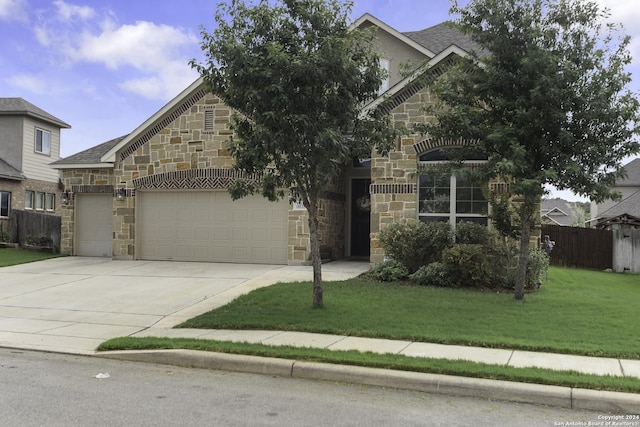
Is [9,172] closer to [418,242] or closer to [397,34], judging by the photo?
[397,34]

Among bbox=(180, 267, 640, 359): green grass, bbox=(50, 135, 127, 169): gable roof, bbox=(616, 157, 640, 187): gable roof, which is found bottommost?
bbox=(180, 267, 640, 359): green grass

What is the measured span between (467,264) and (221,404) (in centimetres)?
822

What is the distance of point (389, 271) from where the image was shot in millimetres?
13703

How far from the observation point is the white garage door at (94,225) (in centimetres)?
1980

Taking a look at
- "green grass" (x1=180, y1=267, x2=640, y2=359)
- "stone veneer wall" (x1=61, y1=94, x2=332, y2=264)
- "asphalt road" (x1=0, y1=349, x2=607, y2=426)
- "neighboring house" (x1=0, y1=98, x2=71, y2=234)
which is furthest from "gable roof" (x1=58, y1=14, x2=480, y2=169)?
"asphalt road" (x1=0, y1=349, x2=607, y2=426)

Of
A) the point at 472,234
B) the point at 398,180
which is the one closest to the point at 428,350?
the point at 472,234

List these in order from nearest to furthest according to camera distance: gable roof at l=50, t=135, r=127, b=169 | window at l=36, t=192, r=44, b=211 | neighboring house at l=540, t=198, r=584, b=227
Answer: gable roof at l=50, t=135, r=127, b=169, window at l=36, t=192, r=44, b=211, neighboring house at l=540, t=198, r=584, b=227

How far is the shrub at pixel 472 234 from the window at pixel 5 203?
22.2m

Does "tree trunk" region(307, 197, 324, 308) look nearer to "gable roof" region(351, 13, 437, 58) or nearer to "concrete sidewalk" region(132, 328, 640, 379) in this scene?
"concrete sidewalk" region(132, 328, 640, 379)

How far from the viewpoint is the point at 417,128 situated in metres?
11.5

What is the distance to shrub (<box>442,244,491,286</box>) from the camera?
1273 centimetres

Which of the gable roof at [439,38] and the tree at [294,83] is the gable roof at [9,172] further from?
the tree at [294,83]

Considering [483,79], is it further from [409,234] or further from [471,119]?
[409,234]

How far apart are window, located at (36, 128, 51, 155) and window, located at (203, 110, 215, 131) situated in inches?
643
